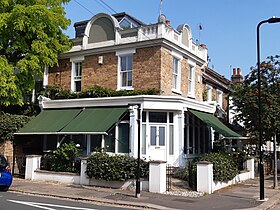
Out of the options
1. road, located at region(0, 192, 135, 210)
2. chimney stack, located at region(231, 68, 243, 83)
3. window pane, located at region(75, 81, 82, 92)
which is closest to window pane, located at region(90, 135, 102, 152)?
window pane, located at region(75, 81, 82, 92)

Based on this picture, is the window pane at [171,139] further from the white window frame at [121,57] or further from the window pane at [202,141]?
the window pane at [202,141]

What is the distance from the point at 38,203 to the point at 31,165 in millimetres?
6771

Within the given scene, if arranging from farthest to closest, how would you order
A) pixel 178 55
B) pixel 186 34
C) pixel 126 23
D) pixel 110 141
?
pixel 126 23, pixel 186 34, pixel 178 55, pixel 110 141

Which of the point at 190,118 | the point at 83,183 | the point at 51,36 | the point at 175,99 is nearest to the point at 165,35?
the point at 175,99

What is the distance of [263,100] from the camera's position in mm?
17172

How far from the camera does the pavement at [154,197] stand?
12359 millimetres

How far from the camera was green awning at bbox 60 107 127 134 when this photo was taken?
1785 centimetres

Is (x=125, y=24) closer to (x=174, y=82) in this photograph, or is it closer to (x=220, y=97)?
(x=174, y=82)

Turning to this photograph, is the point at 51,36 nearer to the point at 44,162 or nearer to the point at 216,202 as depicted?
the point at 44,162

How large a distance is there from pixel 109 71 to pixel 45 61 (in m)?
3.68

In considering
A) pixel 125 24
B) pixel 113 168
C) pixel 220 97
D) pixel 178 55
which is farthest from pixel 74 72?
pixel 220 97

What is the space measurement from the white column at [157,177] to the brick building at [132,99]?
11.4 ft

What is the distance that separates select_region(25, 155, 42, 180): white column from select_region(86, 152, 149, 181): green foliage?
3.42 metres

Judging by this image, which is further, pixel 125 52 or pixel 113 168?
pixel 125 52
